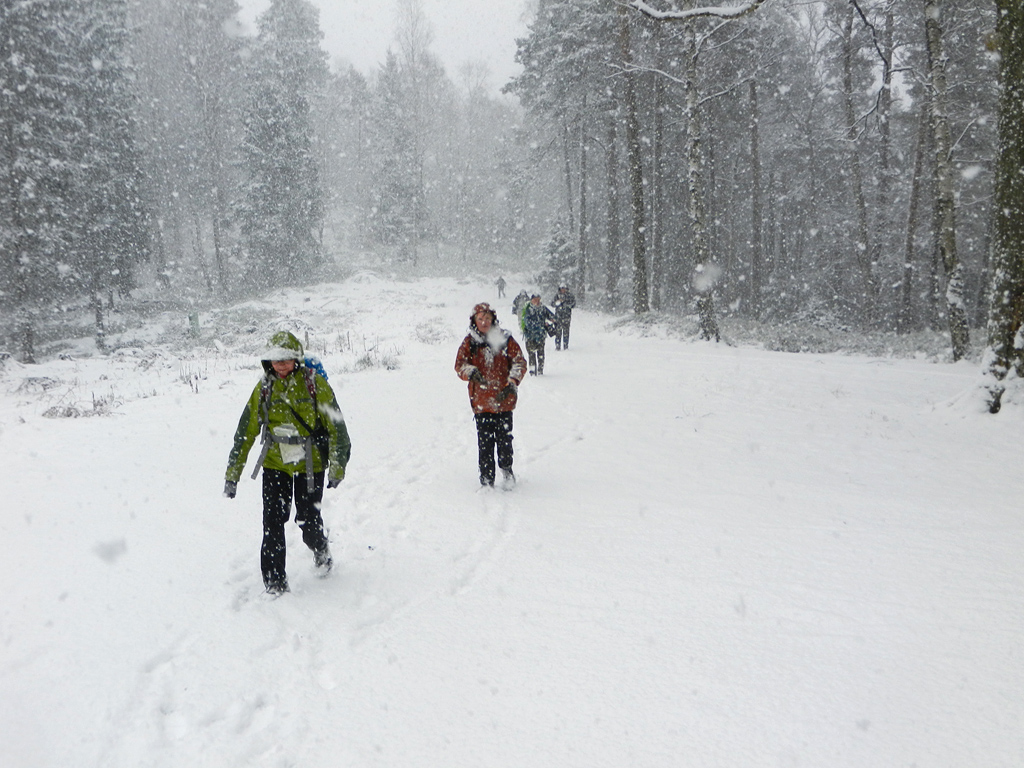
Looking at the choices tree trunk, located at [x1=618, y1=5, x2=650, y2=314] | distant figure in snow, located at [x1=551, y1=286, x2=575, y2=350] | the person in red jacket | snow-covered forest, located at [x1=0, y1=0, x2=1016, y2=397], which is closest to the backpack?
the person in red jacket

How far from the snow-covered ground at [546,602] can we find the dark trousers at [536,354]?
4613 millimetres

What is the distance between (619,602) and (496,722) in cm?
138

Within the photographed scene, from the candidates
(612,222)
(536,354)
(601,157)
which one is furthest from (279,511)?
(601,157)

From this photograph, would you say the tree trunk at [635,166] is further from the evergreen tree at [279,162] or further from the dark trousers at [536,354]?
the evergreen tree at [279,162]

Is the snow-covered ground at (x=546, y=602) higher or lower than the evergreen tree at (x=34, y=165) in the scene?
lower

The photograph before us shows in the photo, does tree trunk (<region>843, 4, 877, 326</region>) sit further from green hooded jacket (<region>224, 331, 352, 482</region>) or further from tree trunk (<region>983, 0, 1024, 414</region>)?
green hooded jacket (<region>224, 331, 352, 482</region>)

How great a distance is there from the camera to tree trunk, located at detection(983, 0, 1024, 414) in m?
7.24

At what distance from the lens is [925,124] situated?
64.0 feet

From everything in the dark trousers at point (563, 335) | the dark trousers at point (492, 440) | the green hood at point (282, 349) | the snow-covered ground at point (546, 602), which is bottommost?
the snow-covered ground at point (546, 602)

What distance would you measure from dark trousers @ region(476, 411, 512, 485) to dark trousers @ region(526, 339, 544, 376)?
6.74 meters

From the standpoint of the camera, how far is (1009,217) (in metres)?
7.33

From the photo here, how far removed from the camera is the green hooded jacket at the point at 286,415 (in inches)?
163

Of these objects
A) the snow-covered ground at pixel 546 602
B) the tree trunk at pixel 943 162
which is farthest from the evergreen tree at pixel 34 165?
the tree trunk at pixel 943 162

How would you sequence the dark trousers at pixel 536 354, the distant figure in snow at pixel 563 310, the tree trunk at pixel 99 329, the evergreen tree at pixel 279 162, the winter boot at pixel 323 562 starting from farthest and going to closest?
the evergreen tree at pixel 279 162 → the tree trunk at pixel 99 329 → the distant figure in snow at pixel 563 310 → the dark trousers at pixel 536 354 → the winter boot at pixel 323 562
